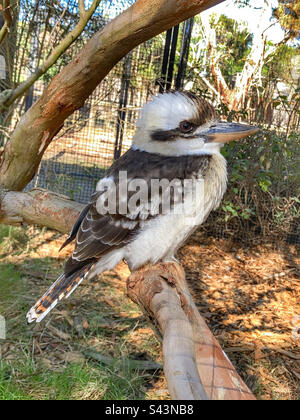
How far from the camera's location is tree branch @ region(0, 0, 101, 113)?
188 cm

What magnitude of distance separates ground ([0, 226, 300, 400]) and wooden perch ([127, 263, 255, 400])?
83 centimetres

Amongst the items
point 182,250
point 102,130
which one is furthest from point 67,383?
point 102,130

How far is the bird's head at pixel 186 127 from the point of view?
5.81 feet

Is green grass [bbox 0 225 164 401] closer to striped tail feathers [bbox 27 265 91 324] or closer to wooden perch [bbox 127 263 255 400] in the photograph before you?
striped tail feathers [bbox 27 265 91 324]

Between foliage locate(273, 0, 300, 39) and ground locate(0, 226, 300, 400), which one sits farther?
foliage locate(273, 0, 300, 39)

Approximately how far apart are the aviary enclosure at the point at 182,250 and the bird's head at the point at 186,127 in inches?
10.9

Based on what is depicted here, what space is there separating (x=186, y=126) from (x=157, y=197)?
34cm

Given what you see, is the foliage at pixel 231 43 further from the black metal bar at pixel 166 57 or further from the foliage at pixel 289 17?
the black metal bar at pixel 166 57

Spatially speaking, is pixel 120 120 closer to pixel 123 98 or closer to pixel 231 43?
pixel 123 98

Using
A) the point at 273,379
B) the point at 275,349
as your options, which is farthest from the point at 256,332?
the point at 273,379

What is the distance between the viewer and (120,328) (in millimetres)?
2645

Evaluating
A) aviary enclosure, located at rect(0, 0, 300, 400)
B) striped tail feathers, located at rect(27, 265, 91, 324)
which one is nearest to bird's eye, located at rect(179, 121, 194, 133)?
aviary enclosure, located at rect(0, 0, 300, 400)
